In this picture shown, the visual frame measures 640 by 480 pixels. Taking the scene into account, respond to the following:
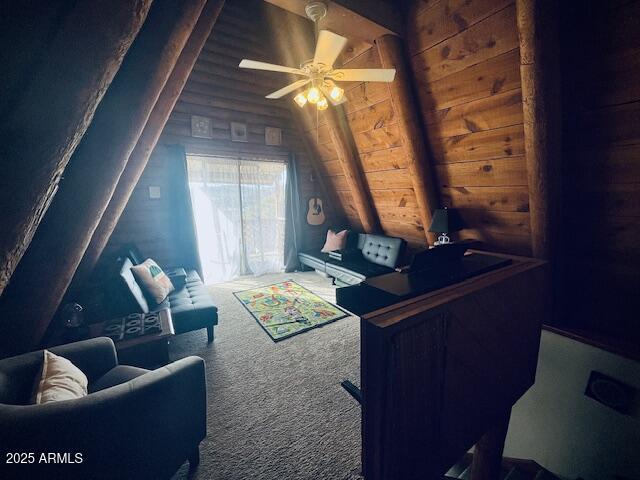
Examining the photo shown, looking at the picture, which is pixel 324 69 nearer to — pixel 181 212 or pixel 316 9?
pixel 316 9

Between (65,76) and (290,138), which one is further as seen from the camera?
(290,138)

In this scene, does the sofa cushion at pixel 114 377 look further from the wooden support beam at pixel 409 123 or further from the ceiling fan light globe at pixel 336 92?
the wooden support beam at pixel 409 123

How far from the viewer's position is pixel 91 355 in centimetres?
151

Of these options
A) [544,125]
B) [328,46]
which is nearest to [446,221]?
[544,125]

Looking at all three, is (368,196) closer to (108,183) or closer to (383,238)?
(383,238)

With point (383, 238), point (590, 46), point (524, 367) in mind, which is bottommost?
point (524, 367)

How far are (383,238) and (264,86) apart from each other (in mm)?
3073

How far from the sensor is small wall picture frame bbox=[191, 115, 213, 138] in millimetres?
3807

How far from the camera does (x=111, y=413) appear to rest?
101 centimetres

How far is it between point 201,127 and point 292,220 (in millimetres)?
2113

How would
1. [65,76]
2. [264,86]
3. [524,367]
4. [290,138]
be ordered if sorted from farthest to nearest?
[290,138]
[264,86]
[524,367]
[65,76]

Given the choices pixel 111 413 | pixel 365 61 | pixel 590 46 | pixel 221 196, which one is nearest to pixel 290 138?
pixel 221 196

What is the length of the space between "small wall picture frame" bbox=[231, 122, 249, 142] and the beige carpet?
2862mm

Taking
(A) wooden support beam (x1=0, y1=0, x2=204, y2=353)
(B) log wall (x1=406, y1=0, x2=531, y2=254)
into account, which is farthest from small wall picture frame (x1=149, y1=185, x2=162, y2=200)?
(B) log wall (x1=406, y1=0, x2=531, y2=254)
